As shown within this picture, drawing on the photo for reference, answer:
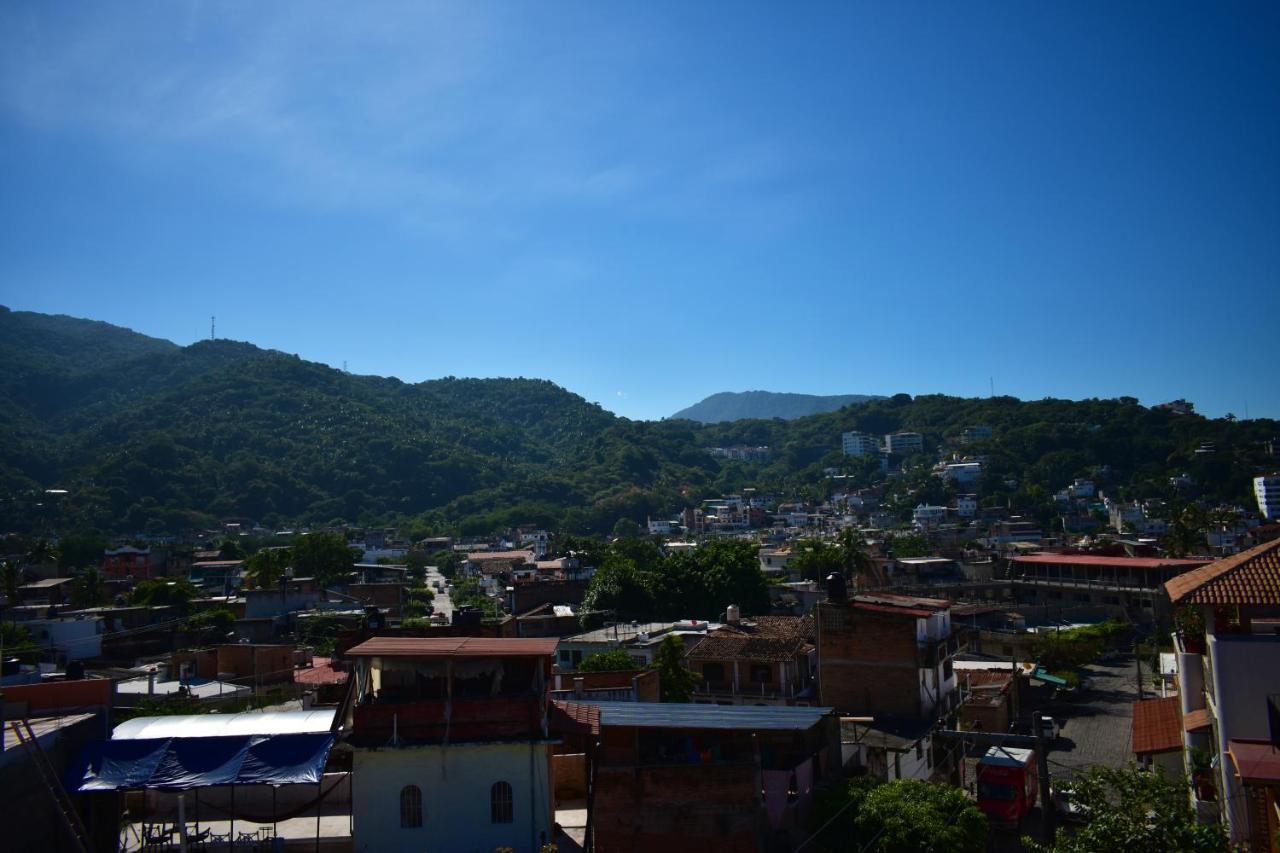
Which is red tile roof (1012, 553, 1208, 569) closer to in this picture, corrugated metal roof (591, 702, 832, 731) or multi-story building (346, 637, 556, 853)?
corrugated metal roof (591, 702, 832, 731)

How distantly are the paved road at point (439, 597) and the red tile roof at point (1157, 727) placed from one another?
139ft

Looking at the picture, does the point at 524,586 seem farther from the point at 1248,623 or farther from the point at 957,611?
the point at 1248,623

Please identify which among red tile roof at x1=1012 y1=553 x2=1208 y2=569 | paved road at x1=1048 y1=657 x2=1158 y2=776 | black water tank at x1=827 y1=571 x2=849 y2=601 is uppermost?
black water tank at x1=827 y1=571 x2=849 y2=601

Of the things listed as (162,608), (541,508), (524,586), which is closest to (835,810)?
(524,586)

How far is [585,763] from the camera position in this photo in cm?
1817

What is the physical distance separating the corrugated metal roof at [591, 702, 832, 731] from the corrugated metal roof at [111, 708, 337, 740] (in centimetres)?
530

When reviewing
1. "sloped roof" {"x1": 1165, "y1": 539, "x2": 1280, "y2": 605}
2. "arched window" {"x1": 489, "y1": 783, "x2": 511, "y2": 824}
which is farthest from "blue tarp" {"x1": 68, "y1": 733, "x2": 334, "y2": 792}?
"sloped roof" {"x1": 1165, "y1": 539, "x2": 1280, "y2": 605}

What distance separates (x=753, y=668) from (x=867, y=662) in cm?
688

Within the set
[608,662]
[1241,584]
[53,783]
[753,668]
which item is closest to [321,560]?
[608,662]

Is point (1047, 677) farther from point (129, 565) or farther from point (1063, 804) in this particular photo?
point (129, 565)

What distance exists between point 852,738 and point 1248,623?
32.4 ft

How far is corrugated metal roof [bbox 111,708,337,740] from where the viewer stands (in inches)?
604

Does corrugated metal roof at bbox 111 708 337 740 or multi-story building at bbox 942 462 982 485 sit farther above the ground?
multi-story building at bbox 942 462 982 485

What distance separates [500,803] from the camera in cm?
1536
